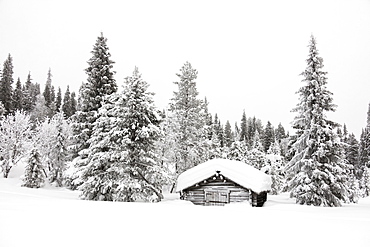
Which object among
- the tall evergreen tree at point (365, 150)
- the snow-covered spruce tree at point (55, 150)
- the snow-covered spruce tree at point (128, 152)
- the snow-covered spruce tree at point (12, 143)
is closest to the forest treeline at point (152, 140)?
the snow-covered spruce tree at point (128, 152)

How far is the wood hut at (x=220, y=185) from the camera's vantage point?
2144cm

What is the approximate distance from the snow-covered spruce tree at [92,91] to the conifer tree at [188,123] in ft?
26.8

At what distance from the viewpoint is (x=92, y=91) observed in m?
23.7

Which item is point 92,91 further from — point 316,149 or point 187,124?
point 316,149

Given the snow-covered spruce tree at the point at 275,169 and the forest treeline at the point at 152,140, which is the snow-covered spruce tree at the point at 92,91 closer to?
the forest treeline at the point at 152,140

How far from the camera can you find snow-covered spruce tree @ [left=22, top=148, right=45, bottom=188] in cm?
3234

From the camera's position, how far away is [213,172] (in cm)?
2217

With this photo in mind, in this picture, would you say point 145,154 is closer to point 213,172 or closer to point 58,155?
point 213,172

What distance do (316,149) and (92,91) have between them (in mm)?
19681

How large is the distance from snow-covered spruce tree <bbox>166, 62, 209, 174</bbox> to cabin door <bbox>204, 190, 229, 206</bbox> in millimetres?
6569

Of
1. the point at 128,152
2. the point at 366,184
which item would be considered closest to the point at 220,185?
the point at 128,152

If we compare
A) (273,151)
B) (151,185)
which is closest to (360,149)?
(273,151)

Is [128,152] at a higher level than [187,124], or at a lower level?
lower

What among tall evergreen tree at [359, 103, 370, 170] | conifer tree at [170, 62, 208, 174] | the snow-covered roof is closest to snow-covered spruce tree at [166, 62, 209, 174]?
conifer tree at [170, 62, 208, 174]
